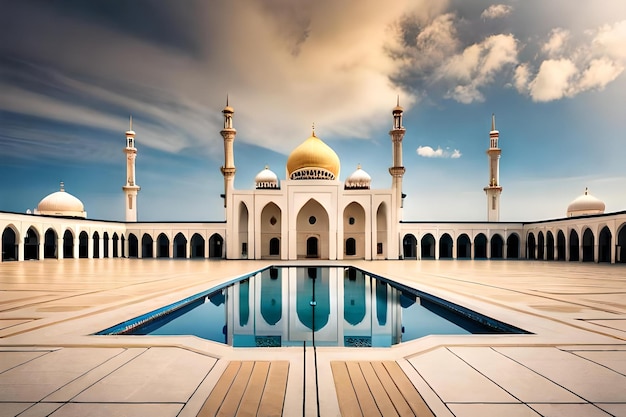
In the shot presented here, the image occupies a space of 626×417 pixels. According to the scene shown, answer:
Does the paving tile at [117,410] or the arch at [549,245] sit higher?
the paving tile at [117,410]

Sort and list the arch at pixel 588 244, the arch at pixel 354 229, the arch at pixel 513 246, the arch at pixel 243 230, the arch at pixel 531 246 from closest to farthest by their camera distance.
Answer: the arch at pixel 588 244 → the arch at pixel 243 230 → the arch at pixel 354 229 → the arch at pixel 531 246 → the arch at pixel 513 246

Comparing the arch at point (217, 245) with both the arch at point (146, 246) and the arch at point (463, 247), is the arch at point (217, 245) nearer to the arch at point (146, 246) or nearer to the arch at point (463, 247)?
the arch at point (146, 246)

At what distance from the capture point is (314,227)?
23656 millimetres

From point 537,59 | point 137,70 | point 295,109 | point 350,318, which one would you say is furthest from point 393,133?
point 350,318

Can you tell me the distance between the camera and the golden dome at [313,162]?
2395 centimetres

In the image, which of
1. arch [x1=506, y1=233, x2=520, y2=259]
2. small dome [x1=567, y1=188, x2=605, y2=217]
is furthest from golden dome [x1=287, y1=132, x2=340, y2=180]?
small dome [x1=567, y1=188, x2=605, y2=217]

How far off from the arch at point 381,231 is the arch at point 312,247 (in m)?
3.94

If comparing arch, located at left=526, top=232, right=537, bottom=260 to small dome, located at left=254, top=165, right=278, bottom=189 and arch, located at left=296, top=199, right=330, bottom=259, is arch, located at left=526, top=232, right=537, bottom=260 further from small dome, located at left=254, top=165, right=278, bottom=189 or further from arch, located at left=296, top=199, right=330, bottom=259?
small dome, located at left=254, top=165, right=278, bottom=189

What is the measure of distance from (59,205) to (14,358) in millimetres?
26576

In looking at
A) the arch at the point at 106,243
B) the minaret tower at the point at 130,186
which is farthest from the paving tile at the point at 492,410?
the minaret tower at the point at 130,186

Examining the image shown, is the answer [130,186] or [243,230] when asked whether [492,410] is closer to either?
[243,230]

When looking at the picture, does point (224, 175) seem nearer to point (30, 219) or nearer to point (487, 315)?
point (30, 219)

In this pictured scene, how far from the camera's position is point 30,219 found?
18.5m

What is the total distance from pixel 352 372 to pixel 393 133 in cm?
2170
